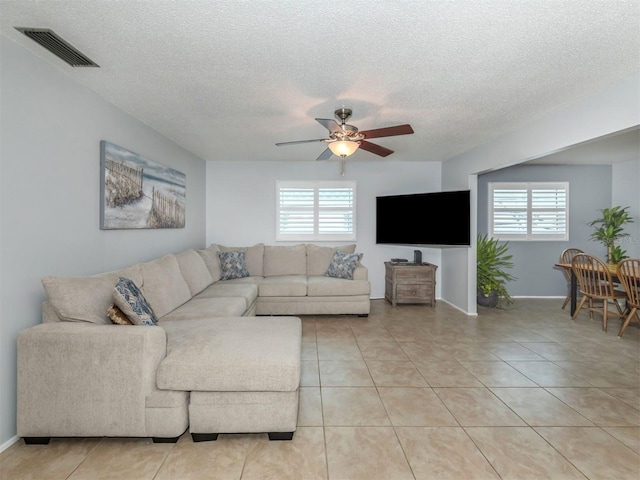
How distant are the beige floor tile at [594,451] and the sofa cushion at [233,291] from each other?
3.00 meters

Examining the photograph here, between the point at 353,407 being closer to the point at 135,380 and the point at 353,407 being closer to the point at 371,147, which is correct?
the point at 135,380

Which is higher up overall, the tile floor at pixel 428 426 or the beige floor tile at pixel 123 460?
the tile floor at pixel 428 426

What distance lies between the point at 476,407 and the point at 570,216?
5.28 metres

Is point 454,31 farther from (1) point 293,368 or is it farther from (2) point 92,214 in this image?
(2) point 92,214

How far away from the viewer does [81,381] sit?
193 centimetres

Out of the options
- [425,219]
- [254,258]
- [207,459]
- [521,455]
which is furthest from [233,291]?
[521,455]

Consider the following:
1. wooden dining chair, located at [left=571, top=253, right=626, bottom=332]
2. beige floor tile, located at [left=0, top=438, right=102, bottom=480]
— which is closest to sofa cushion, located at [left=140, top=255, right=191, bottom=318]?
beige floor tile, located at [left=0, top=438, right=102, bottom=480]

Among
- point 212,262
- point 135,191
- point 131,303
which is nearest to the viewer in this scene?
point 131,303

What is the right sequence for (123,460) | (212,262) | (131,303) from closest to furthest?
(123,460), (131,303), (212,262)

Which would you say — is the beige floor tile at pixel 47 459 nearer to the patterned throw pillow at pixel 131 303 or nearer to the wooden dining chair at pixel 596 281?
the patterned throw pillow at pixel 131 303

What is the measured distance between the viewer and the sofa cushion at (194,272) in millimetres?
3904

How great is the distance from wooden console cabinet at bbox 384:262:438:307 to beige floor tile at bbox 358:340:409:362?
179 cm

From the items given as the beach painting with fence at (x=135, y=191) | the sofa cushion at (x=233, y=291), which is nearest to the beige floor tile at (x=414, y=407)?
the sofa cushion at (x=233, y=291)

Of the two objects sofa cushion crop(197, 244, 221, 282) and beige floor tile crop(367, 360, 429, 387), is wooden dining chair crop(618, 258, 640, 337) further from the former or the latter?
sofa cushion crop(197, 244, 221, 282)
